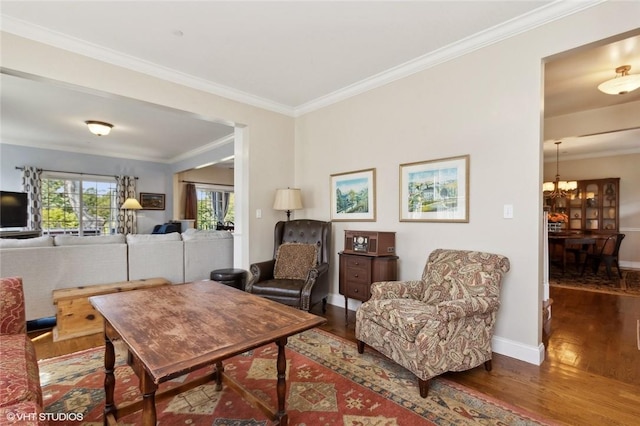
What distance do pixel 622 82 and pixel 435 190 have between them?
2.05 meters

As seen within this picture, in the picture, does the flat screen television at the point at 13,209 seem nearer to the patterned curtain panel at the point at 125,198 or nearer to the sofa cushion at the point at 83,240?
the patterned curtain panel at the point at 125,198

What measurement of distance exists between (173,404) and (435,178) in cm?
283

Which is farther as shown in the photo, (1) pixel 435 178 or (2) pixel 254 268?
(2) pixel 254 268

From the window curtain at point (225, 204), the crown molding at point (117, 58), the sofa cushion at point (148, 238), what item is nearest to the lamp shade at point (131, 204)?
the window curtain at point (225, 204)

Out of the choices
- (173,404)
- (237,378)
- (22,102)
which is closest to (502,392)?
(237,378)

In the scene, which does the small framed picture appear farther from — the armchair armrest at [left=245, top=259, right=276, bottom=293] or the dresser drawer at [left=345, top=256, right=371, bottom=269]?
the dresser drawer at [left=345, top=256, right=371, bottom=269]

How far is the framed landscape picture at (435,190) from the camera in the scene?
2857 mm

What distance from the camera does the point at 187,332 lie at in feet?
4.55

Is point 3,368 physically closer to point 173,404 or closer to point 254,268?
point 173,404

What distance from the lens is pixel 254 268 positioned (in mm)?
3477

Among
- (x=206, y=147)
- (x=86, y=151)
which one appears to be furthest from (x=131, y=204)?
(x=206, y=147)

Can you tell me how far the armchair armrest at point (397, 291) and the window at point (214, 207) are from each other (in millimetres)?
6347

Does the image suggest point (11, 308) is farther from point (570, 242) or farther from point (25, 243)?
point (570, 242)

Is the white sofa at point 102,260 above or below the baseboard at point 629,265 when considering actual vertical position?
above
